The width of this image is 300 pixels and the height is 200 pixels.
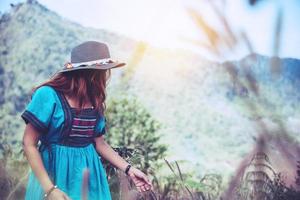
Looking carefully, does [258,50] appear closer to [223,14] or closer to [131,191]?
[223,14]

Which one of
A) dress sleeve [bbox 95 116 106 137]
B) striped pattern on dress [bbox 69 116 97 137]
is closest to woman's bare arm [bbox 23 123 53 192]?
striped pattern on dress [bbox 69 116 97 137]

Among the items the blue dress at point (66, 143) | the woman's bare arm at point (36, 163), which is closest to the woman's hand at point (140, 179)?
the blue dress at point (66, 143)

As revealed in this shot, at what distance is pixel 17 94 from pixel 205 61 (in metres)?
1.03

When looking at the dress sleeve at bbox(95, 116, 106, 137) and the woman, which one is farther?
the dress sleeve at bbox(95, 116, 106, 137)

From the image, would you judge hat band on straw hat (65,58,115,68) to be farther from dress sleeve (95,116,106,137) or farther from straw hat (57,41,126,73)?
dress sleeve (95,116,106,137)

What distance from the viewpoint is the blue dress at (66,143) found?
2590 mm

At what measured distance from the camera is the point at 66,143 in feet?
8.91

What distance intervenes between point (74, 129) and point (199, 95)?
0.90 m

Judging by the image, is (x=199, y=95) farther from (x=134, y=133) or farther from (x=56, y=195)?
(x=56, y=195)

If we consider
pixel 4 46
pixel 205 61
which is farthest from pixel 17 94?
pixel 205 61

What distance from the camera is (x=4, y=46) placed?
3.55 meters

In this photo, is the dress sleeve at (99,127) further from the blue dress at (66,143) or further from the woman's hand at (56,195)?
the woman's hand at (56,195)

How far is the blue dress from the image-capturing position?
8.50ft

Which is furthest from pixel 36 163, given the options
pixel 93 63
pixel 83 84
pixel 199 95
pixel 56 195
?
pixel 199 95
